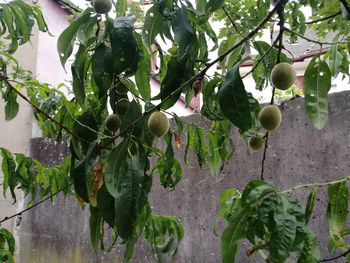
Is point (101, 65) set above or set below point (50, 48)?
below

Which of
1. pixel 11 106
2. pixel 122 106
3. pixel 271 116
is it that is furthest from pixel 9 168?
pixel 271 116

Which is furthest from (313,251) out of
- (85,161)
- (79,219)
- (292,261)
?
(79,219)

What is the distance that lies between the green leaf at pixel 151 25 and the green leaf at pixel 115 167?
0.70 ft

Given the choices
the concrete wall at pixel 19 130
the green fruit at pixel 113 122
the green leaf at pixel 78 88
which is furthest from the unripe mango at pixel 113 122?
the concrete wall at pixel 19 130

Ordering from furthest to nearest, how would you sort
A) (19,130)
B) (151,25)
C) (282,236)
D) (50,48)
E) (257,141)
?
1. (50,48)
2. (19,130)
3. (257,141)
4. (151,25)
5. (282,236)

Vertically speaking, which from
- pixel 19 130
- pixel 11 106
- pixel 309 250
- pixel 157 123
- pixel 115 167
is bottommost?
pixel 309 250

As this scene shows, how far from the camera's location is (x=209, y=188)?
7.61ft

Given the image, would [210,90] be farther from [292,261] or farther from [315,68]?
[292,261]

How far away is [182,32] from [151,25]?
65mm

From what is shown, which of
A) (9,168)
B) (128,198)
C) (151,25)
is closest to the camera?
(128,198)

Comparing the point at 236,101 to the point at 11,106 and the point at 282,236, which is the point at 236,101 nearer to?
the point at 282,236

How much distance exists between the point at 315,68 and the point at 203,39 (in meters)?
0.35

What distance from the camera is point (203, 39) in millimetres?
1081

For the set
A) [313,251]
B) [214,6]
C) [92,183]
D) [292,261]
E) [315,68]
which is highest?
[214,6]
